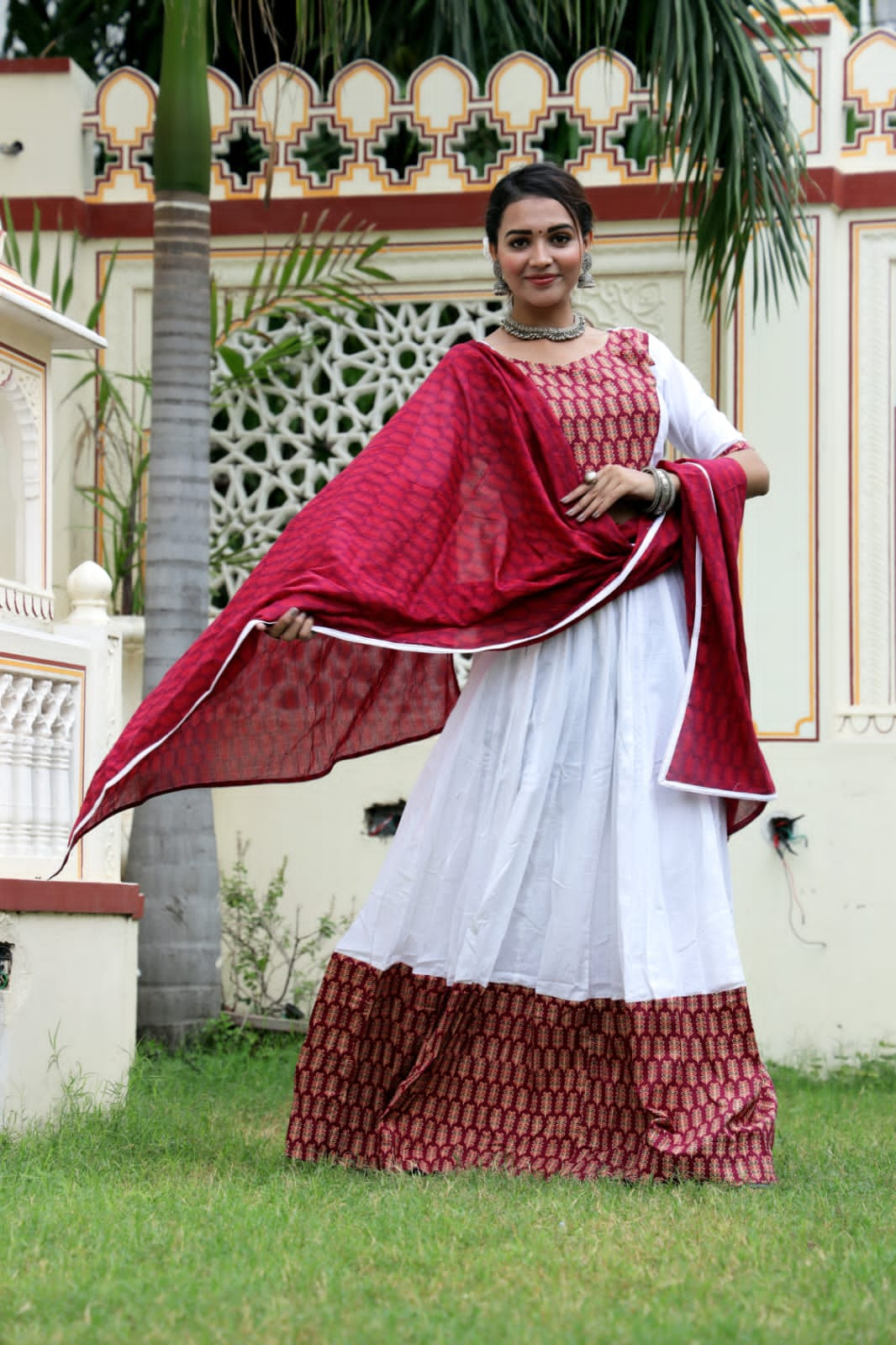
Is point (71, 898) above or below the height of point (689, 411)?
below

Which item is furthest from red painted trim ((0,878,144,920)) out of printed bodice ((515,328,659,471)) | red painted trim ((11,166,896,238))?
red painted trim ((11,166,896,238))

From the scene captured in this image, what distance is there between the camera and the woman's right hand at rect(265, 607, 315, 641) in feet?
11.8

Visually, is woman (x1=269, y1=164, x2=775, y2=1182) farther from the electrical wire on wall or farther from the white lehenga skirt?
the electrical wire on wall

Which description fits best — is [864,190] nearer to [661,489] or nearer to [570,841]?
[661,489]

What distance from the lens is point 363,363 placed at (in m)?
7.11

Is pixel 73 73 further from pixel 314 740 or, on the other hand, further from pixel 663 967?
pixel 663 967

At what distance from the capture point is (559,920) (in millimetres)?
3717

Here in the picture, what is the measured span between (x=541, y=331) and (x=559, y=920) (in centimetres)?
121

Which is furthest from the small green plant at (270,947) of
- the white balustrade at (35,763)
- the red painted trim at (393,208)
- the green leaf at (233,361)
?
the red painted trim at (393,208)

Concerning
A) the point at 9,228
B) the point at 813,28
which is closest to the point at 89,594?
the point at 9,228

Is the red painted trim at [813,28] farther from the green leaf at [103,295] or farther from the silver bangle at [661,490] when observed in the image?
the silver bangle at [661,490]

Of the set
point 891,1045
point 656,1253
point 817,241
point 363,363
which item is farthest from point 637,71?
point 656,1253

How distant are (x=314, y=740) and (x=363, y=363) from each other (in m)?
3.34

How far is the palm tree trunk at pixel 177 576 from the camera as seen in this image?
600cm
